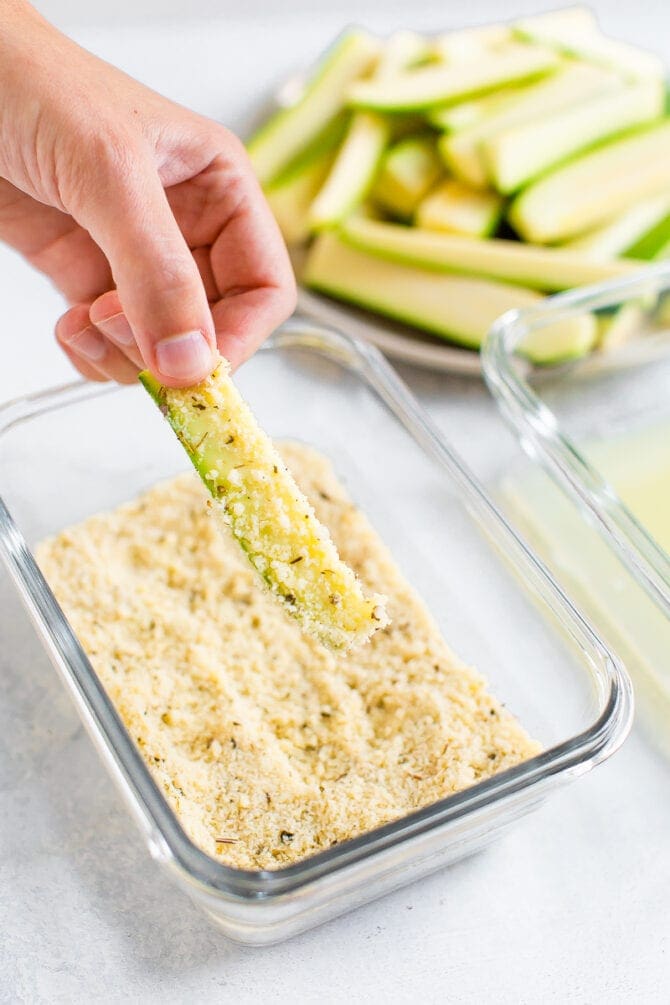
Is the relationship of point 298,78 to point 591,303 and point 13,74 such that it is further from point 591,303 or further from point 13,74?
point 13,74

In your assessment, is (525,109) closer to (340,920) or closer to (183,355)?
(183,355)

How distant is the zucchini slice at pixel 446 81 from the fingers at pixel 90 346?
0.58m

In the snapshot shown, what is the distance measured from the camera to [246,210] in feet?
3.06

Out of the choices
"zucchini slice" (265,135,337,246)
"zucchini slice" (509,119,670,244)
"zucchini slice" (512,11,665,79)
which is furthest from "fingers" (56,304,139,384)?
"zucchini slice" (512,11,665,79)

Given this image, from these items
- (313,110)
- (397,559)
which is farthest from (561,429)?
(313,110)

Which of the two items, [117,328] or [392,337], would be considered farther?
[392,337]

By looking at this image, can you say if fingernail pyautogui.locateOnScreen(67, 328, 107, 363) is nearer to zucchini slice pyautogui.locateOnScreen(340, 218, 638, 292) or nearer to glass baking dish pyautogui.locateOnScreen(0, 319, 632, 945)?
glass baking dish pyautogui.locateOnScreen(0, 319, 632, 945)

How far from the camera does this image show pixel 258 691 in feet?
2.89

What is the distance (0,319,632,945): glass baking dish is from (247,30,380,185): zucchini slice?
0.41 metres

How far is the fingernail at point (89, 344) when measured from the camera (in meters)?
0.92

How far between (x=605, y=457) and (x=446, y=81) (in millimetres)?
547

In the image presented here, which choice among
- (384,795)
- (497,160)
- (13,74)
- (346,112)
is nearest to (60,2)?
(346,112)

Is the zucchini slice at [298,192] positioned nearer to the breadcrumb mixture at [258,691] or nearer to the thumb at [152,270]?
the breadcrumb mixture at [258,691]

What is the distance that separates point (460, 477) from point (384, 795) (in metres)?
0.27
